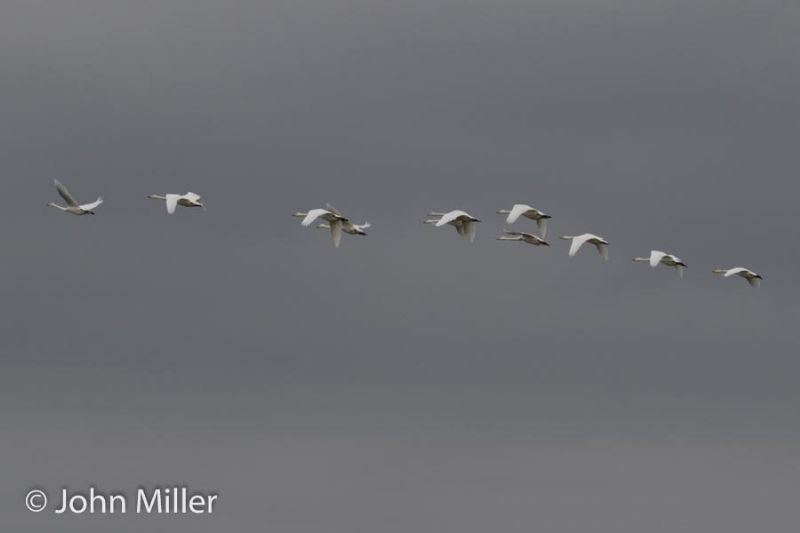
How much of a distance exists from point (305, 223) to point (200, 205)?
7.09 m

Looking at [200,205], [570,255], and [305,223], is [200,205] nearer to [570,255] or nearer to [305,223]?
[305,223]

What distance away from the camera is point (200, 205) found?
19812 cm

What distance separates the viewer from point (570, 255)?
19688 cm

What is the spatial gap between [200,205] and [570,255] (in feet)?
74.1

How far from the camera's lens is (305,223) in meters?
195

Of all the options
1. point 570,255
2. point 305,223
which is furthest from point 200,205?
point 570,255

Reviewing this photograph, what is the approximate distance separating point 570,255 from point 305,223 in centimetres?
1609
